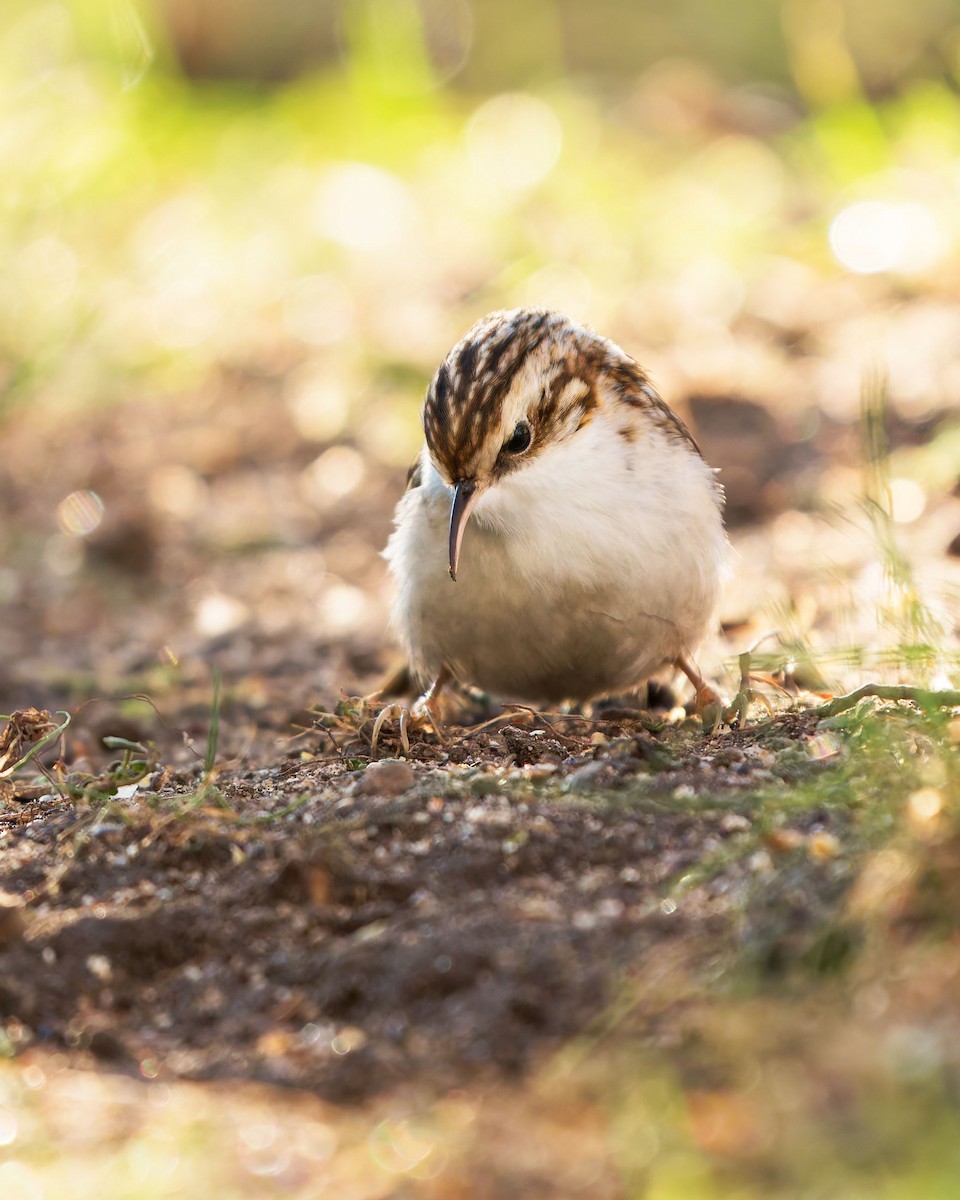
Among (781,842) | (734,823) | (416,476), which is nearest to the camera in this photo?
(781,842)

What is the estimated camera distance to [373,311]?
36.6 ft


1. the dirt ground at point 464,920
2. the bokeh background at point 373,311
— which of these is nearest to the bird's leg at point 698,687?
the dirt ground at point 464,920

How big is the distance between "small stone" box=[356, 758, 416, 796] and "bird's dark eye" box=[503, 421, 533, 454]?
4.19 ft

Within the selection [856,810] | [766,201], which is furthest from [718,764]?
[766,201]

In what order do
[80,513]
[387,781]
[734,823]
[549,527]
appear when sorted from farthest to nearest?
1. [80,513]
2. [549,527]
3. [387,781]
4. [734,823]

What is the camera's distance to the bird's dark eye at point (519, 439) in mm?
4923

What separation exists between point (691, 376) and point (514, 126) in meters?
5.73

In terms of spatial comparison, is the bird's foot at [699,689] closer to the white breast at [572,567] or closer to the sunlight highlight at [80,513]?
the white breast at [572,567]

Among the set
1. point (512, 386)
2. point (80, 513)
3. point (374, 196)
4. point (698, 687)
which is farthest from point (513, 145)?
point (512, 386)

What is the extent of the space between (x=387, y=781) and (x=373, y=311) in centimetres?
763

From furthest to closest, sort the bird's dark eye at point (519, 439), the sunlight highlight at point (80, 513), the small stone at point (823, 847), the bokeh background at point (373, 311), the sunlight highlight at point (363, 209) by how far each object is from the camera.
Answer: the sunlight highlight at point (363, 209), the sunlight highlight at point (80, 513), the bokeh background at point (373, 311), the bird's dark eye at point (519, 439), the small stone at point (823, 847)

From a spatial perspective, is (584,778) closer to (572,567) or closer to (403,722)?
(403,722)

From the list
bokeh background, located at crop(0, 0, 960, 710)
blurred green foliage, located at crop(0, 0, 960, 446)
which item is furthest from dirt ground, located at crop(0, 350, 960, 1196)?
blurred green foliage, located at crop(0, 0, 960, 446)

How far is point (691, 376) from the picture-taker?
9.00 m
